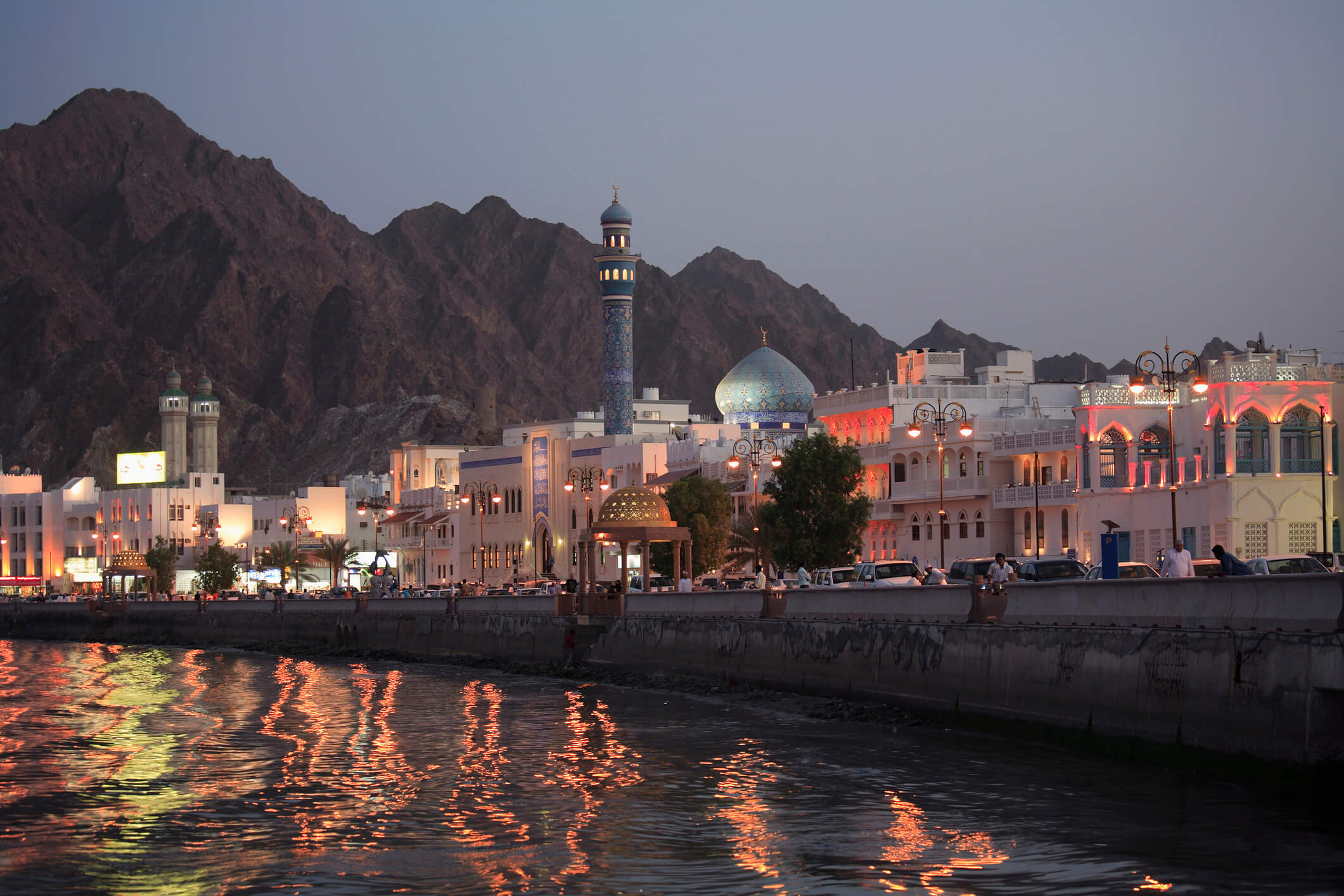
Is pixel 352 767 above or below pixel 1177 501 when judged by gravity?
below

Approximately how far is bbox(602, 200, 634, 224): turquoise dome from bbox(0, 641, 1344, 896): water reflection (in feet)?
295

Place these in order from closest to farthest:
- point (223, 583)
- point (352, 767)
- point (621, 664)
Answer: point (352, 767), point (621, 664), point (223, 583)

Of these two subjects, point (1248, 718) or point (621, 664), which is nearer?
point (1248, 718)

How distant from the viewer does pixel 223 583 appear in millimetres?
124500

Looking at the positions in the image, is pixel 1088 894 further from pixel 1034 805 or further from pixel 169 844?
pixel 169 844

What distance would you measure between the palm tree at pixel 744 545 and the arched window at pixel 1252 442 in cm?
1890

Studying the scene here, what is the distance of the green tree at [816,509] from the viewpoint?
6525 cm

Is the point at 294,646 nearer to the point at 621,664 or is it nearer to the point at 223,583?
the point at 621,664

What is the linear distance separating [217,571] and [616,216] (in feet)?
121

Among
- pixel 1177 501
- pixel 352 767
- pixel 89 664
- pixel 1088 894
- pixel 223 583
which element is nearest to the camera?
pixel 1088 894

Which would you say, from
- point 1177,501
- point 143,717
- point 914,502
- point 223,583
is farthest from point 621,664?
point 223,583

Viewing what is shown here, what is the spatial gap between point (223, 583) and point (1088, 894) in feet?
368

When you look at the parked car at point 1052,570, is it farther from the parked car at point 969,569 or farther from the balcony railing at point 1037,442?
the balcony railing at point 1037,442

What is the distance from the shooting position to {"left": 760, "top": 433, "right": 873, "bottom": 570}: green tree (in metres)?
65.2
